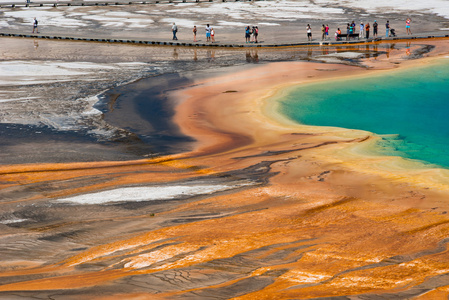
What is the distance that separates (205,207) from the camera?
10516mm

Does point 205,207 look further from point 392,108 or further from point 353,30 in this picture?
point 353,30

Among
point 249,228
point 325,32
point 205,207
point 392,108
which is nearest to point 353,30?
point 325,32

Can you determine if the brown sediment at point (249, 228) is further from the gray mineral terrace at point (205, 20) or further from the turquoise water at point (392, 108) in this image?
the gray mineral terrace at point (205, 20)

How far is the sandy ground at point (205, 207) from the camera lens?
735 cm

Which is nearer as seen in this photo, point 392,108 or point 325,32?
point 392,108

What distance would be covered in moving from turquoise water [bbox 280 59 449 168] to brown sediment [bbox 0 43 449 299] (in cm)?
214

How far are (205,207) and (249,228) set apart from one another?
1.43 meters

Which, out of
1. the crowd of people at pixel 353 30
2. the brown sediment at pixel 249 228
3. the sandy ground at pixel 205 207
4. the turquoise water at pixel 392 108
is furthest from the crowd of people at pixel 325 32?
the brown sediment at pixel 249 228

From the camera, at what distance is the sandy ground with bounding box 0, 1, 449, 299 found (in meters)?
7.35

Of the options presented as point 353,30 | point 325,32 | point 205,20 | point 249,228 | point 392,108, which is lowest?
point 249,228

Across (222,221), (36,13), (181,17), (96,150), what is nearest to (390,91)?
(96,150)

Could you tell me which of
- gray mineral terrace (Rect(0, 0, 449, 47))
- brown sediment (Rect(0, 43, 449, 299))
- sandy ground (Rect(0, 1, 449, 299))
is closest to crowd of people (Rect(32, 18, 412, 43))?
gray mineral terrace (Rect(0, 0, 449, 47))

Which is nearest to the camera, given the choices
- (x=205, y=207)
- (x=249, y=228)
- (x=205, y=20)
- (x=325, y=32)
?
(x=249, y=228)

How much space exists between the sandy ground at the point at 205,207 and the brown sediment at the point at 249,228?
33mm
